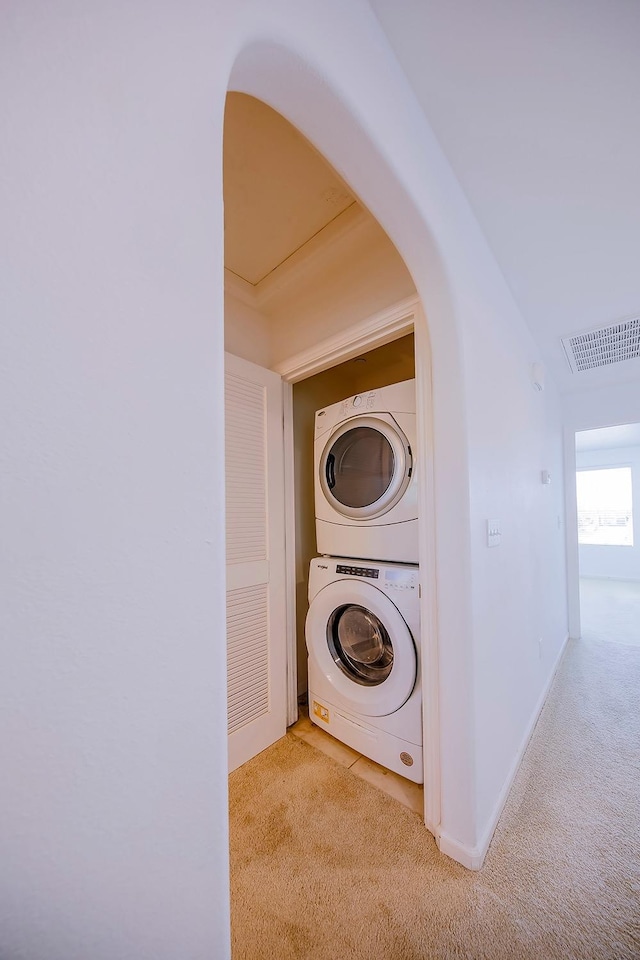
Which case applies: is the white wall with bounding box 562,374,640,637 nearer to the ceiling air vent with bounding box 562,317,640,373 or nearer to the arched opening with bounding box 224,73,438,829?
the ceiling air vent with bounding box 562,317,640,373

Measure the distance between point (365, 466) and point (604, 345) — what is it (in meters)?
2.01

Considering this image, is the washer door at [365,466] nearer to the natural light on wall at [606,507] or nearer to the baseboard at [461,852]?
the baseboard at [461,852]

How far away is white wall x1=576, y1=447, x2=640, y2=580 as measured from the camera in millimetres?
5543

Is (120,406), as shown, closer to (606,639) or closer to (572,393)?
(572,393)

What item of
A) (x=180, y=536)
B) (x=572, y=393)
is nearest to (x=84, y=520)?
(x=180, y=536)

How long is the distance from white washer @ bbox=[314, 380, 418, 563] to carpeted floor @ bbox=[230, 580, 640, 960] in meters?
1.01

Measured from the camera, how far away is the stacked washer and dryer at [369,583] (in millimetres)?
1475

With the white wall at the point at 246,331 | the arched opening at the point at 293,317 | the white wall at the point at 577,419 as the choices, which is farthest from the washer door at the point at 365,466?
the white wall at the point at 577,419

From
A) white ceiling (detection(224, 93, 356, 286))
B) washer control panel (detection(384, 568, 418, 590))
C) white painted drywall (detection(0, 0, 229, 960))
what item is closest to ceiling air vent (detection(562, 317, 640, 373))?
white ceiling (detection(224, 93, 356, 286))

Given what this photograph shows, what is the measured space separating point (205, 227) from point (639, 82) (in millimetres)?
1391

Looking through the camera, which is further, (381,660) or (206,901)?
(381,660)

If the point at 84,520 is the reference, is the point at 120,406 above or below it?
above

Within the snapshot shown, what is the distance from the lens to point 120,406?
360mm

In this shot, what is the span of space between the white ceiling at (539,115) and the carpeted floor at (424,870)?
236 centimetres
